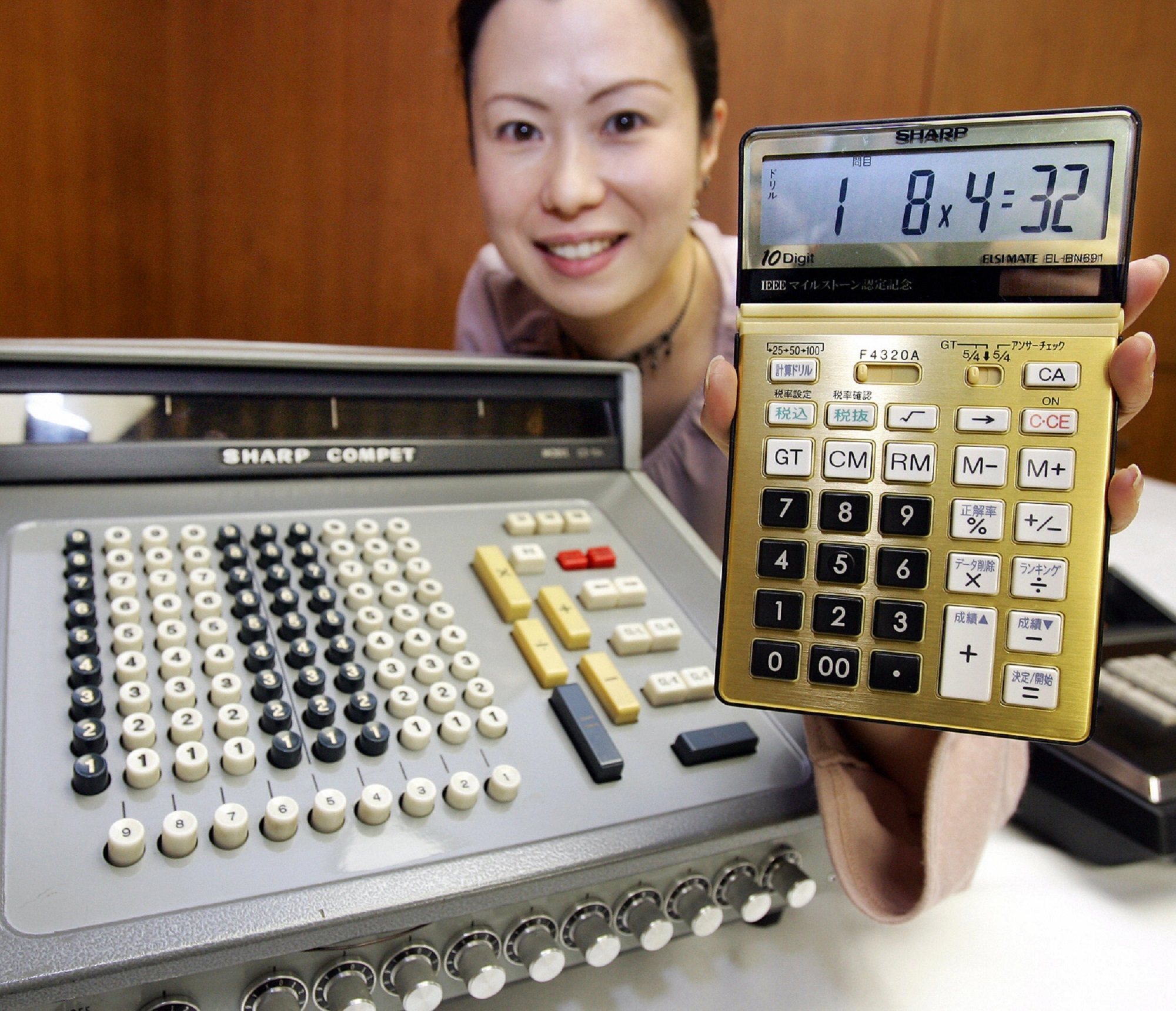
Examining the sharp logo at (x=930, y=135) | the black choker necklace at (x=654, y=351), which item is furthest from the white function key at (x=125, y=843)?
the black choker necklace at (x=654, y=351)

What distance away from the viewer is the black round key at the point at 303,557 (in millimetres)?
532

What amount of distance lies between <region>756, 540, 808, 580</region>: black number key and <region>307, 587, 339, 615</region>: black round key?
234 mm

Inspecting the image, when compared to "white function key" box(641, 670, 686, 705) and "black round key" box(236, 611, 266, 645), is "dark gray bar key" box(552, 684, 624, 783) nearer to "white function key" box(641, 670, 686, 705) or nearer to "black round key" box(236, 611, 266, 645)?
"white function key" box(641, 670, 686, 705)

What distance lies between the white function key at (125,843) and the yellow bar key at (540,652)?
0.20 meters

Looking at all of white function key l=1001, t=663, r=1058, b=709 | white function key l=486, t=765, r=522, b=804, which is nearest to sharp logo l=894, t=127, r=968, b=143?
white function key l=1001, t=663, r=1058, b=709

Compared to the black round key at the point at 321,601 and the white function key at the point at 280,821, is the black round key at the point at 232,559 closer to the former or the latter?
the black round key at the point at 321,601

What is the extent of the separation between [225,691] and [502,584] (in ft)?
0.57

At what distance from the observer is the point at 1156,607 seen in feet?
2.39

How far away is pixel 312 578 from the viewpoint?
0.51 meters

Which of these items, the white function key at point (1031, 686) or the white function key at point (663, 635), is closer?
the white function key at point (1031, 686)

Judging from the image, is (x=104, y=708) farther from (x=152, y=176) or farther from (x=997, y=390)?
(x=152, y=176)

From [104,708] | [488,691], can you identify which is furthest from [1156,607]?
[104,708]

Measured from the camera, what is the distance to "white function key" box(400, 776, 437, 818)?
0.39 metres

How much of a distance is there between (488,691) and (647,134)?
0.59 meters
